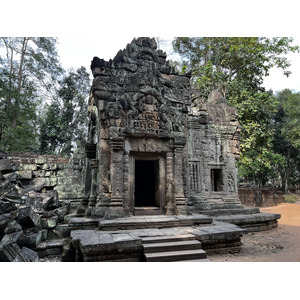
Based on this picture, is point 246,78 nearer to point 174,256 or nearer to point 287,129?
point 287,129

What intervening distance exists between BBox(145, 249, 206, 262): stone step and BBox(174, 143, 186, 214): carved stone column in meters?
1.84

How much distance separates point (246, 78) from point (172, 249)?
43.9 feet

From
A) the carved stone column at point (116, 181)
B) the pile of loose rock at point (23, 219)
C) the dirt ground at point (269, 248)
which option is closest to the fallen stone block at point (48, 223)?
the pile of loose rock at point (23, 219)

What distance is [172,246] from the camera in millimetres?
4125

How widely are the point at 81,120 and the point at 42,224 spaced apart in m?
14.6

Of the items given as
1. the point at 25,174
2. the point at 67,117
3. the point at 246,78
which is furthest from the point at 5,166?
the point at 246,78

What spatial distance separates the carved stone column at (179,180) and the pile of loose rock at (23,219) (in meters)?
3.33

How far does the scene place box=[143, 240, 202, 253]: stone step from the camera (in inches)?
159

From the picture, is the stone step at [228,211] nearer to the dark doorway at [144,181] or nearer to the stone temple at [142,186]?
Answer: the stone temple at [142,186]

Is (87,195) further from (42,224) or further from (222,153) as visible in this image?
(222,153)

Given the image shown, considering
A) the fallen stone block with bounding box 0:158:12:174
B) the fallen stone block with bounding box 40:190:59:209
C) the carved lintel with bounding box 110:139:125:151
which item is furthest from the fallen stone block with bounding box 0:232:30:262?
the fallen stone block with bounding box 0:158:12:174

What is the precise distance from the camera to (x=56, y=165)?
991 cm

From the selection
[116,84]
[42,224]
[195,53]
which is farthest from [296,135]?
[42,224]

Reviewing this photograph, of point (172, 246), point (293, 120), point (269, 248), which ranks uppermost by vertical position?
point (293, 120)
